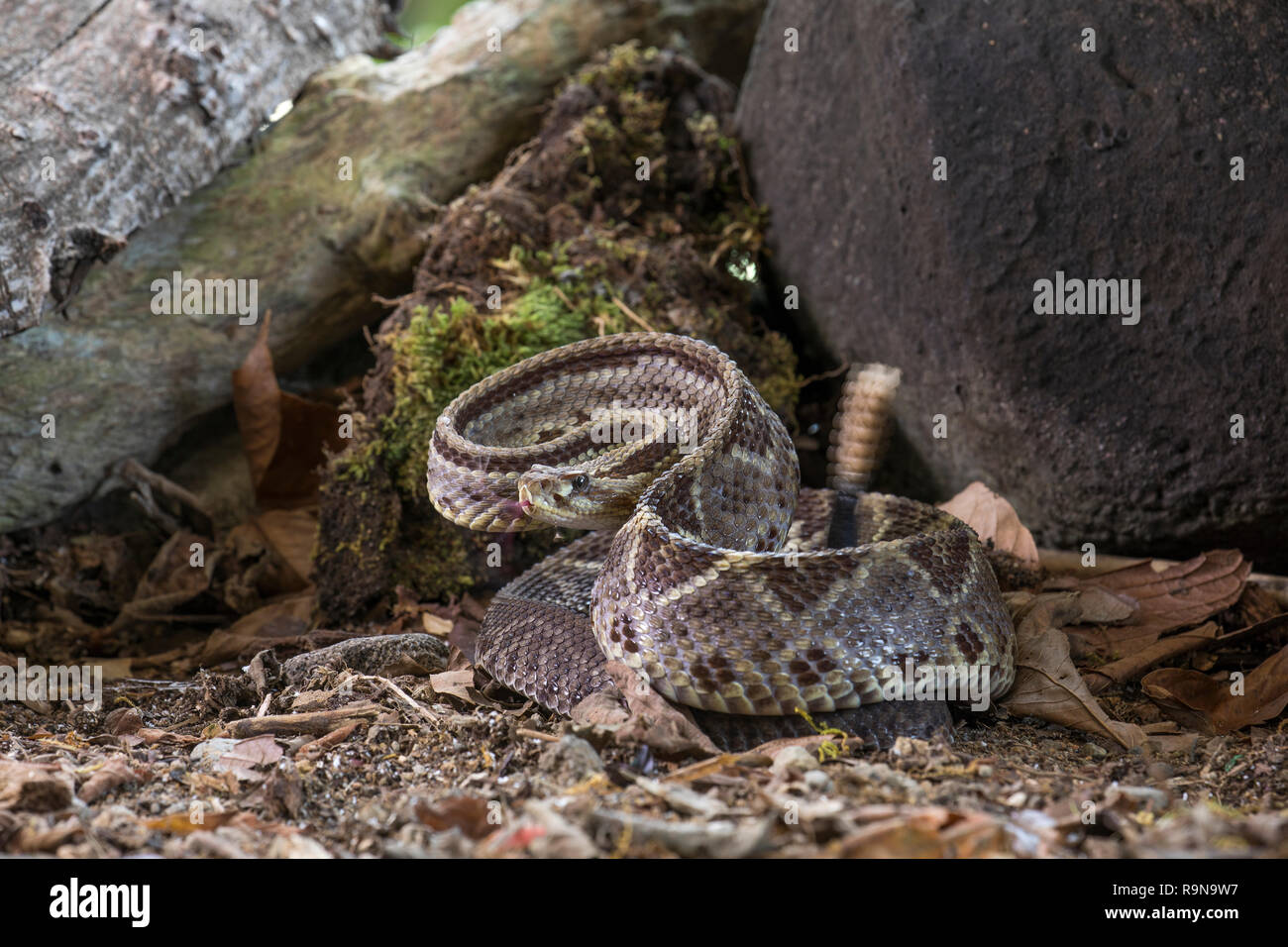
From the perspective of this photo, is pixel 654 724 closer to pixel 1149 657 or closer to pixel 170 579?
pixel 1149 657

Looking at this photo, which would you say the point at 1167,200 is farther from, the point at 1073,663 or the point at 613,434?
the point at 613,434

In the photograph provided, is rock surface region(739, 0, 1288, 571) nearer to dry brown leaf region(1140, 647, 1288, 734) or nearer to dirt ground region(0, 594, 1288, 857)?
dry brown leaf region(1140, 647, 1288, 734)

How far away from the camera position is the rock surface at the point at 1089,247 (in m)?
5.34

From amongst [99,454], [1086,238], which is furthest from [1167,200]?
[99,454]

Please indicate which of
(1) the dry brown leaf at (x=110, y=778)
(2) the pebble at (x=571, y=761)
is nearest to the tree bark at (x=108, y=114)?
(1) the dry brown leaf at (x=110, y=778)

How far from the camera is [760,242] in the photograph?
7.77 m

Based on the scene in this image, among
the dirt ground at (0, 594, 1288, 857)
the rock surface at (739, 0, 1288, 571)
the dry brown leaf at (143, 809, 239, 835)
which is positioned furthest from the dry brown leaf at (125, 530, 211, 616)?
the rock surface at (739, 0, 1288, 571)

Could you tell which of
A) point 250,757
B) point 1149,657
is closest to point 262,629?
point 250,757

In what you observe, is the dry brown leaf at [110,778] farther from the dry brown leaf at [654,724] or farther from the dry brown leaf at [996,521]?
the dry brown leaf at [996,521]

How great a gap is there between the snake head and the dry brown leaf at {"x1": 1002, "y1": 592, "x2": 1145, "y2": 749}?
192cm

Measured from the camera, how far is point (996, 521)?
6016 mm

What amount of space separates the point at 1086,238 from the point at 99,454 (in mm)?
6231

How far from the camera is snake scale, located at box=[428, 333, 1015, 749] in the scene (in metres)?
4.23

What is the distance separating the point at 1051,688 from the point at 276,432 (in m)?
5.17
